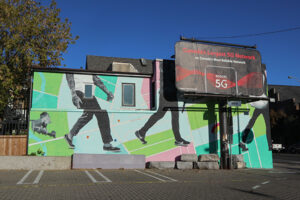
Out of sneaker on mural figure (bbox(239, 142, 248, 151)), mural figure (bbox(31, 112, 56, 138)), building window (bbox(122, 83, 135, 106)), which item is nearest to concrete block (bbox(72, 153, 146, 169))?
mural figure (bbox(31, 112, 56, 138))

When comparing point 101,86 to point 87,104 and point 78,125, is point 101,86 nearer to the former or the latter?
point 87,104

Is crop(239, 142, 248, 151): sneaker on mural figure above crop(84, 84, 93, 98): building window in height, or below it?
below

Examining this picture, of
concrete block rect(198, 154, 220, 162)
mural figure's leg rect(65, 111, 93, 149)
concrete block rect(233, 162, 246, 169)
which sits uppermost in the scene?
mural figure's leg rect(65, 111, 93, 149)

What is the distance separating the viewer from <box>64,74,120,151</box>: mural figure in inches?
618

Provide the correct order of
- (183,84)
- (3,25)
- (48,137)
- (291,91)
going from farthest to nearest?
(291,91)
(3,25)
(183,84)
(48,137)

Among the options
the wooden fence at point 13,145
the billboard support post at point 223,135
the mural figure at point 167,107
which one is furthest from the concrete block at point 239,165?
the wooden fence at point 13,145

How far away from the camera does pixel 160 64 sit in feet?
57.1

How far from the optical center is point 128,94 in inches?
683

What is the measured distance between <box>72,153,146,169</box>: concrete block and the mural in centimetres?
93

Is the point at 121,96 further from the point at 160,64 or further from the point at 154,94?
the point at 160,64

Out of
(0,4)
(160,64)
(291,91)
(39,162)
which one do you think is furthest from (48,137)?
(291,91)

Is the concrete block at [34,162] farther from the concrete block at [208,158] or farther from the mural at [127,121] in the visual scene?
the concrete block at [208,158]

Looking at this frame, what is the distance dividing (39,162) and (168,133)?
24.6ft

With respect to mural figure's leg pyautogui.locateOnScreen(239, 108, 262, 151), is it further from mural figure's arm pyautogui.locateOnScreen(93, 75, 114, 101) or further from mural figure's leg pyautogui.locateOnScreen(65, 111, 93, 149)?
mural figure's leg pyautogui.locateOnScreen(65, 111, 93, 149)
